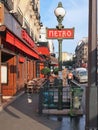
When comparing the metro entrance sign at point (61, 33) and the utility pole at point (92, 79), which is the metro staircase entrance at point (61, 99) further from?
the utility pole at point (92, 79)

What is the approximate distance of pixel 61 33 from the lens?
48.6 ft

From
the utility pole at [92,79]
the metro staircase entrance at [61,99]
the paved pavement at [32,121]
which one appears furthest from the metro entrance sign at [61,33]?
the utility pole at [92,79]

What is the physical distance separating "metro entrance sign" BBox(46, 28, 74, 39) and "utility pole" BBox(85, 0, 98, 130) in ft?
18.6

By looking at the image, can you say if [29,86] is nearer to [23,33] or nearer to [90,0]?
[23,33]

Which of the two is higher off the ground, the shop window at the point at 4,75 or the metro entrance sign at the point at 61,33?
the metro entrance sign at the point at 61,33

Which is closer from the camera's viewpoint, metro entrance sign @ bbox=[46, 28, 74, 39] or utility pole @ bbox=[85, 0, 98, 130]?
utility pole @ bbox=[85, 0, 98, 130]

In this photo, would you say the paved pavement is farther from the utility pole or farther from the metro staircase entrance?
the utility pole

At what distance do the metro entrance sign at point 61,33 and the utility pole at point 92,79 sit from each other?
5674 mm

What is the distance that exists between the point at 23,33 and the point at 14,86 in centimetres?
345

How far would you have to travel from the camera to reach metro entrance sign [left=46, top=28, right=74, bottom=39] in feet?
48.3

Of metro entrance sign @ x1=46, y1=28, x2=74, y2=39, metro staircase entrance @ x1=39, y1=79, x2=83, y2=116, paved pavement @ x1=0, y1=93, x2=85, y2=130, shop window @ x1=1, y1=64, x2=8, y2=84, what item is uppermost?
metro entrance sign @ x1=46, y1=28, x2=74, y2=39

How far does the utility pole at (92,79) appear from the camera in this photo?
29.0 feet

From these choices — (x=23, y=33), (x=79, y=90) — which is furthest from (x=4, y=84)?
(x=79, y=90)

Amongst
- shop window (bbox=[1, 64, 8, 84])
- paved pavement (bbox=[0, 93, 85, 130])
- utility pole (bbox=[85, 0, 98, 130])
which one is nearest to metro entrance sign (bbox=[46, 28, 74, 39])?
paved pavement (bbox=[0, 93, 85, 130])
